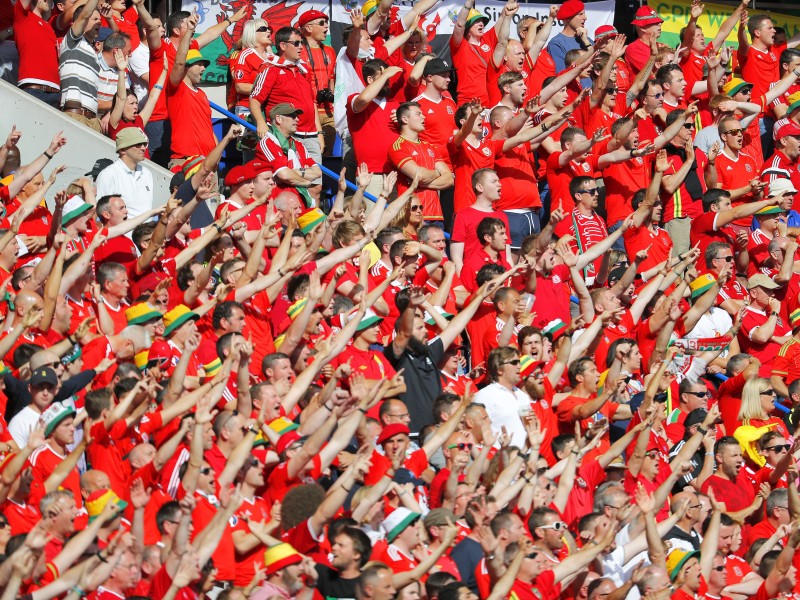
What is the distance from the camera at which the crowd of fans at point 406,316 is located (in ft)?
30.9

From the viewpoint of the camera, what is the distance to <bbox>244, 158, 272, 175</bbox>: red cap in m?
13.3

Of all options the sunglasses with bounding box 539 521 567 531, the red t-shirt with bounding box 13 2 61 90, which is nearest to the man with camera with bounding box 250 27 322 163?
the red t-shirt with bounding box 13 2 61 90

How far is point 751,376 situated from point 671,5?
645cm

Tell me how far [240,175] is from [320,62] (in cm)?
269

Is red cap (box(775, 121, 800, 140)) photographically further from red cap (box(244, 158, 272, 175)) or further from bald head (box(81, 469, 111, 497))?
bald head (box(81, 469, 111, 497))

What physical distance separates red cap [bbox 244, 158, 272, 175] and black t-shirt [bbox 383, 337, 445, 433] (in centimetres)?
211

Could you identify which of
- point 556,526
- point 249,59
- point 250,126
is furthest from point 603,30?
point 556,526

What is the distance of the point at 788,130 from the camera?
661 inches

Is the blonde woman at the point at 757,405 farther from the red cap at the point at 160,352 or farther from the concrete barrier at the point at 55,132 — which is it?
the concrete barrier at the point at 55,132

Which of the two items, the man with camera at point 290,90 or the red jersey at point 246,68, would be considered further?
the red jersey at point 246,68

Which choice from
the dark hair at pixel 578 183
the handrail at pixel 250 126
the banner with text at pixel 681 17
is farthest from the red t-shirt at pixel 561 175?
the banner with text at pixel 681 17

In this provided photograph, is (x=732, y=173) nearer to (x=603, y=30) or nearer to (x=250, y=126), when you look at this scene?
(x=603, y=30)

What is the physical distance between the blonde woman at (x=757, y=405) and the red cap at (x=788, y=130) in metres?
4.22

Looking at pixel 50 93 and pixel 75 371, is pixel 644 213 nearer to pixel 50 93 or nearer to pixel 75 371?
pixel 50 93
